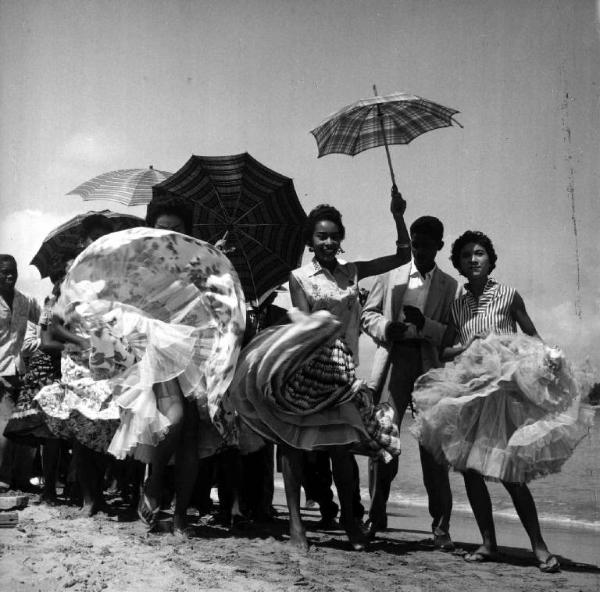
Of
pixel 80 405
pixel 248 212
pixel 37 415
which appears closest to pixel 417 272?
pixel 248 212

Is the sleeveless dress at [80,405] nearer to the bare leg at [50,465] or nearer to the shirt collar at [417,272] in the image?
the bare leg at [50,465]

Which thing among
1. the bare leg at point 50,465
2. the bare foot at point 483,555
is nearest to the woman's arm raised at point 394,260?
the bare foot at point 483,555

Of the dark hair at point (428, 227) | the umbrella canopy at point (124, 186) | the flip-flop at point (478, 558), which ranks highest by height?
the umbrella canopy at point (124, 186)

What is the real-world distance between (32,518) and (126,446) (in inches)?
44.6

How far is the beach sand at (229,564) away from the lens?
367 centimetres

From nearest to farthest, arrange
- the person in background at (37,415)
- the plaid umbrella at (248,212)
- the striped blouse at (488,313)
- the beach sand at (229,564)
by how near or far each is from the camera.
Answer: the beach sand at (229,564)
the striped blouse at (488,313)
the person in background at (37,415)
the plaid umbrella at (248,212)

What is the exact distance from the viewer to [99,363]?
4.61 m

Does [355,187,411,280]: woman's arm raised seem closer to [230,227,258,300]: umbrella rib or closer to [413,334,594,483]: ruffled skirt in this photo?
[413,334,594,483]: ruffled skirt

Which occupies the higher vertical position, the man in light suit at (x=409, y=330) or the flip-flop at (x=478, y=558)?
the man in light suit at (x=409, y=330)

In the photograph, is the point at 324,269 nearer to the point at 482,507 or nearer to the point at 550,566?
the point at 482,507

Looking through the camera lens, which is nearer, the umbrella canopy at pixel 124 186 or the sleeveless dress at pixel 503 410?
the sleeveless dress at pixel 503 410

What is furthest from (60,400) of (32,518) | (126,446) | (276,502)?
(276,502)

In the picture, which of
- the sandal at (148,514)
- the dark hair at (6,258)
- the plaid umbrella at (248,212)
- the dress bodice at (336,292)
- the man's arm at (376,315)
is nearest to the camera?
the sandal at (148,514)

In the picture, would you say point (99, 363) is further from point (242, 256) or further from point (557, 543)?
point (557, 543)
